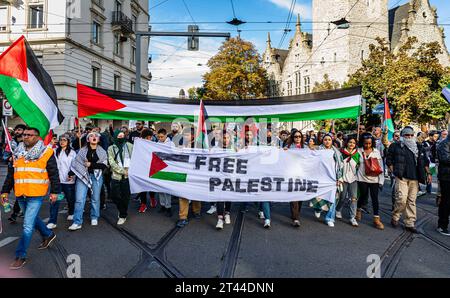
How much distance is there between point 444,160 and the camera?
5.87 meters

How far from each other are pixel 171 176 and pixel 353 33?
1669 inches

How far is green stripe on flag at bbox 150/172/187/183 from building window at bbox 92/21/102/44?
73.3ft

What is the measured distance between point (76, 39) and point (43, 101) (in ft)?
66.2

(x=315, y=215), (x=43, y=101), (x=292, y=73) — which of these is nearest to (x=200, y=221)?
(x=315, y=215)

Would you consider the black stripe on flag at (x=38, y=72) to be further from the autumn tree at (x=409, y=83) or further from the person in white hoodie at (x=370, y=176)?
the autumn tree at (x=409, y=83)

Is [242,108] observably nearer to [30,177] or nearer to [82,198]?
[82,198]

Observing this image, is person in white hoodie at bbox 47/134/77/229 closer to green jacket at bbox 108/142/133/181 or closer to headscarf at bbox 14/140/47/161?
green jacket at bbox 108/142/133/181

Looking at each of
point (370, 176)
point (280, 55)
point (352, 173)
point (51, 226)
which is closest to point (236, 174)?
point (352, 173)

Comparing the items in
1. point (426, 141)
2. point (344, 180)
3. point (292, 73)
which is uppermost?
point (292, 73)

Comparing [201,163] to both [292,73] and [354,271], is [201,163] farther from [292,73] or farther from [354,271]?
[292,73]

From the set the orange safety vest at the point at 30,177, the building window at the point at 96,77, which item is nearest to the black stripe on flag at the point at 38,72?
the orange safety vest at the point at 30,177

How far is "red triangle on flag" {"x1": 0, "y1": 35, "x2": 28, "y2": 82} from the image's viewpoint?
468 centimetres
